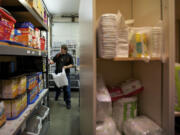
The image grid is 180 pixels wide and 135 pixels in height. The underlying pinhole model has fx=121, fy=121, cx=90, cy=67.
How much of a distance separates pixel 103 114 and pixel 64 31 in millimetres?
5039

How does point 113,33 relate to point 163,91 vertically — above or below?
above

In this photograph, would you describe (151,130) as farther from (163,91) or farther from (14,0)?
(14,0)

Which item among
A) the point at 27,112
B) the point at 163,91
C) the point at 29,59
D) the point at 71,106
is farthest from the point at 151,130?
the point at 71,106

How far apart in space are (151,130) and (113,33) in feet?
2.45

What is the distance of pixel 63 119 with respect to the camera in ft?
8.71

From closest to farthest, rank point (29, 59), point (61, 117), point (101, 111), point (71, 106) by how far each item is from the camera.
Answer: point (101, 111)
point (29, 59)
point (61, 117)
point (71, 106)

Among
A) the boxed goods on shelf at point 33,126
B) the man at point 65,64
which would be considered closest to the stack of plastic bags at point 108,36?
the boxed goods on shelf at point 33,126

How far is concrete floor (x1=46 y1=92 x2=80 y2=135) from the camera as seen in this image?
87.4 inches

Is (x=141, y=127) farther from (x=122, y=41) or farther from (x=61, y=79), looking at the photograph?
(x=61, y=79)

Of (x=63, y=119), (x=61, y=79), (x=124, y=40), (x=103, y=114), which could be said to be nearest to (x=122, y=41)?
(x=124, y=40)

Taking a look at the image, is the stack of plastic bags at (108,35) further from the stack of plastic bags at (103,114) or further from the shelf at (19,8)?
the shelf at (19,8)

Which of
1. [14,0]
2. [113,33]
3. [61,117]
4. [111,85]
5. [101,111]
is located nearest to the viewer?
[113,33]

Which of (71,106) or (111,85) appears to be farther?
(71,106)

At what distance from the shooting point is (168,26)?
2.69 ft
